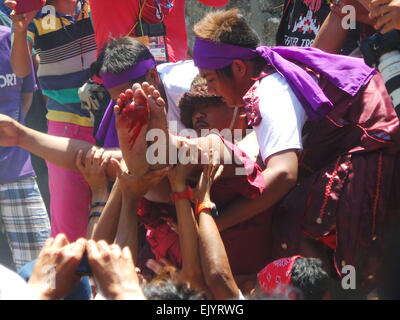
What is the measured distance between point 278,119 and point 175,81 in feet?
2.90

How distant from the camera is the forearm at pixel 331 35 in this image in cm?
337

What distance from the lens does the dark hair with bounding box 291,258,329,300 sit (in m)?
2.53

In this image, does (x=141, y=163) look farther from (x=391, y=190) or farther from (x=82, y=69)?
(x=82, y=69)

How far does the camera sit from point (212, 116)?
10.8 feet

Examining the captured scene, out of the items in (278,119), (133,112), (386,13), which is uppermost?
(386,13)

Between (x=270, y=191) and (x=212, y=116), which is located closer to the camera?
(x=270, y=191)

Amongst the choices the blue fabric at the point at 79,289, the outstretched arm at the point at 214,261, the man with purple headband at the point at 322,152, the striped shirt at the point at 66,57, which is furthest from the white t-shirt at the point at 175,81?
the blue fabric at the point at 79,289

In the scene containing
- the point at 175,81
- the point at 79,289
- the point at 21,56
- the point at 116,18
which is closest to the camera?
the point at 79,289

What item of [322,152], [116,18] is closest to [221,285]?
[322,152]

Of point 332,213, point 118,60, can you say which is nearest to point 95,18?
point 118,60

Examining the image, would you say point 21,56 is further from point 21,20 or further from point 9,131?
point 9,131

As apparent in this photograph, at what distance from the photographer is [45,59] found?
4027mm

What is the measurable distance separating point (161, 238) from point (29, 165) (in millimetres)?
1707

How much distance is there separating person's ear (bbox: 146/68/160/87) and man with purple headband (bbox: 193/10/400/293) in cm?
42
